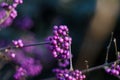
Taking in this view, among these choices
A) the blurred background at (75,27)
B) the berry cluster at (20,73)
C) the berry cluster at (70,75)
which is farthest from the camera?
the blurred background at (75,27)

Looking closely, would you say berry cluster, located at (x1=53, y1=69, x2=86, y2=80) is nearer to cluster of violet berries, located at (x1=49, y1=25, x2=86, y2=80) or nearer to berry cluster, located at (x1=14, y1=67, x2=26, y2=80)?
cluster of violet berries, located at (x1=49, y1=25, x2=86, y2=80)

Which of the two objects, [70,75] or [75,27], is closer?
[70,75]

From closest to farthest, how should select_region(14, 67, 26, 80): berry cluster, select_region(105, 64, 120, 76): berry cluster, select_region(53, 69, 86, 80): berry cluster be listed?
select_region(53, 69, 86, 80): berry cluster, select_region(105, 64, 120, 76): berry cluster, select_region(14, 67, 26, 80): berry cluster

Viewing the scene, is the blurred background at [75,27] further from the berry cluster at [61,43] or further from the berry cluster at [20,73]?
the berry cluster at [61,43]

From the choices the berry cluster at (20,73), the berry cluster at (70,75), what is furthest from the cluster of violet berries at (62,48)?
the berry cluster at (20,73)

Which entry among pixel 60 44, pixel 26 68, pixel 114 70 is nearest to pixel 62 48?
pixel 60 44

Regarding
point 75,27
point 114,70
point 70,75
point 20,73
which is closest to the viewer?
point 70,75

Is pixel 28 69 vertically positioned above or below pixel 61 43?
below

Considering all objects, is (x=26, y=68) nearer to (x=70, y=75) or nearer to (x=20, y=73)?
(x=20, y=73)

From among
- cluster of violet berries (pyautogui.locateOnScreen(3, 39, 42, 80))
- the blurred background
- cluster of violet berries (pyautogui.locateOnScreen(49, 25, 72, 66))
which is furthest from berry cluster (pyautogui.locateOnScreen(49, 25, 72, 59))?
the blurred background
